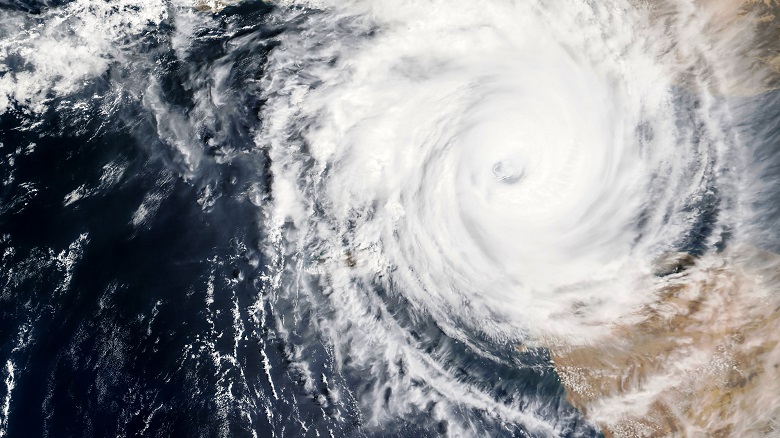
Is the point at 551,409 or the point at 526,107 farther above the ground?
the point at 526,107

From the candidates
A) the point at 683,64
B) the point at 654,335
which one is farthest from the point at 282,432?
the point at 683,64

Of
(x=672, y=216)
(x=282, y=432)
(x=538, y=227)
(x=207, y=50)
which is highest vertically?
(x=207, y=50)

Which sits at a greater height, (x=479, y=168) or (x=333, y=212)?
(x=479, y=168)

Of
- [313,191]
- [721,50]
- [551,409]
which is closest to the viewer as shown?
[721,50]

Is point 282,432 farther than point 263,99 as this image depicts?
No

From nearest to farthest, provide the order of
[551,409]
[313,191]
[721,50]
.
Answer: [721,50] < [551,409] < [313,191]

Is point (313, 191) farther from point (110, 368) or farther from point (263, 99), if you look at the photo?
point (110, 368)

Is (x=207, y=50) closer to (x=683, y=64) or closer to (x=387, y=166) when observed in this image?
(x=387, y=166)
